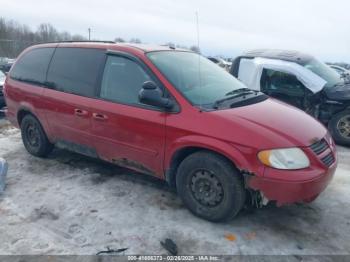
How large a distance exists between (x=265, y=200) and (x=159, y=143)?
1265mm

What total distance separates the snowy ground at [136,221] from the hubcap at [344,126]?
213 centimetres

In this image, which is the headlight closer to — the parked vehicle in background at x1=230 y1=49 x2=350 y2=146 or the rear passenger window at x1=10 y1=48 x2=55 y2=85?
the rear passenger window at x1=10 y1=48 x2=55 y2=85

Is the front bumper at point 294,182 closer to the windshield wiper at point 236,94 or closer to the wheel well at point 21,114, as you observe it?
the windshield wiper at point 236,94

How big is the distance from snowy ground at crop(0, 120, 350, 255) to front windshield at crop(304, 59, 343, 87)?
10.2ft

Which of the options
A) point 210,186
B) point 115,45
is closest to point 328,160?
point 210,186

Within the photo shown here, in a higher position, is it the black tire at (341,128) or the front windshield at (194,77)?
the front windshield at (194,77)

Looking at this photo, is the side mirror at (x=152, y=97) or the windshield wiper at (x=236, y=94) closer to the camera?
the side mirror at (x=152, y=97)

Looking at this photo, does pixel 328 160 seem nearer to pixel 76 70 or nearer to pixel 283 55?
pixel 76 70

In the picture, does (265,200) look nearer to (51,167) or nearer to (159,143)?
(159,143)

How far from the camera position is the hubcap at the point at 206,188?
342 centimetres

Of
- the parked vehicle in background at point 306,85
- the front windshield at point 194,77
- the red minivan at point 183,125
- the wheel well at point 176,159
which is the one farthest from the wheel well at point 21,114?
the parked vehicle in background at point 306,85

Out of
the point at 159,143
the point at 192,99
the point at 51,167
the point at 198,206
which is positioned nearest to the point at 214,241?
the point at 198,206

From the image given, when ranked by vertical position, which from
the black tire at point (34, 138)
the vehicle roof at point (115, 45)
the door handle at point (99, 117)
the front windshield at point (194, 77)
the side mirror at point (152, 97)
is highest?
the vehicle roof at point (115, 45)

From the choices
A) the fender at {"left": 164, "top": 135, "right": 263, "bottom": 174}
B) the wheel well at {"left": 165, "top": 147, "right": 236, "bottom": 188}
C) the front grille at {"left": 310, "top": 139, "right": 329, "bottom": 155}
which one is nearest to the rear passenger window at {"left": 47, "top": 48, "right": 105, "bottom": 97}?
the wheel well at {"left": 165, "top": 147, "right": 236, "bottom": 188}
